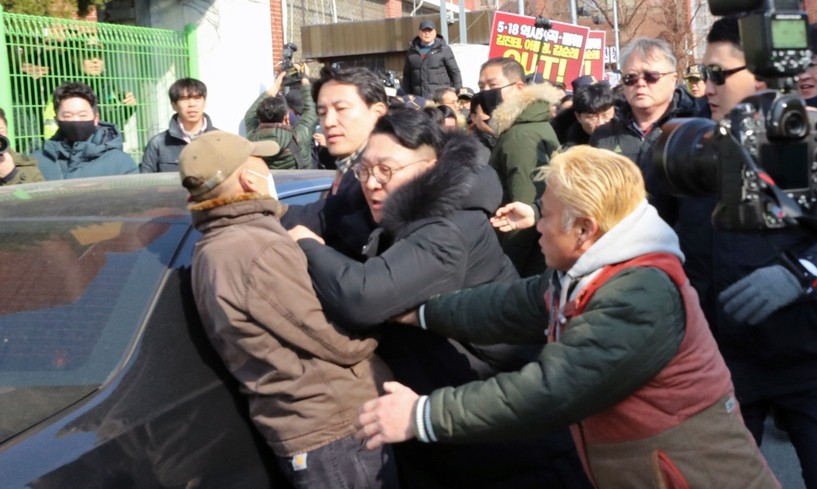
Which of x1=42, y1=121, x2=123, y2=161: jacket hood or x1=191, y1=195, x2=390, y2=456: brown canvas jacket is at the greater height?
x1=42, y1=121, x2=123, y2=161: jacket hood

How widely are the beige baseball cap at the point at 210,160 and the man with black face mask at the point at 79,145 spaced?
3564 millimetres

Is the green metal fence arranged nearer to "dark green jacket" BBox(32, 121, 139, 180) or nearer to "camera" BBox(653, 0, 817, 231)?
"dark green jacket" BBox(32, 121, 139, 180)

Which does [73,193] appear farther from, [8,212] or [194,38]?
[194,38]

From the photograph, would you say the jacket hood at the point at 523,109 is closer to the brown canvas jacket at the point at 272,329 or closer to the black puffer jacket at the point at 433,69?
the brown canvas jacket at the point at 272,329

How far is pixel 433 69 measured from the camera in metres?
13.9

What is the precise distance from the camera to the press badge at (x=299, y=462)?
2.63m

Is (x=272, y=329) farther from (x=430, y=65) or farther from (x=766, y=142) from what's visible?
(x=430, y=65)

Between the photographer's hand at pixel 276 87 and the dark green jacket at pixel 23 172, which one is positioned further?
the photographer's hand at pixel 276 87

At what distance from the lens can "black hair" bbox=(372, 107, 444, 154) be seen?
3.05m

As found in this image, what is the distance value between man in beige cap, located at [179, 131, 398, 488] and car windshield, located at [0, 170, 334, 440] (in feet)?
0.62

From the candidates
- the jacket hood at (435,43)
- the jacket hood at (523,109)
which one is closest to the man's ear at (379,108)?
the jacket hood at (523,109)

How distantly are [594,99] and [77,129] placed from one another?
10.4 feet

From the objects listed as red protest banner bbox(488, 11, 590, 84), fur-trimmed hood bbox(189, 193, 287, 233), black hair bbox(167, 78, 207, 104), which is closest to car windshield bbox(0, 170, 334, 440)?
fur-trimmed hood bbox(189, 193, 287, 233)

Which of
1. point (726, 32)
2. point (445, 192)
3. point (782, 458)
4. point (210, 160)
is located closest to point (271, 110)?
point (782, 458)
